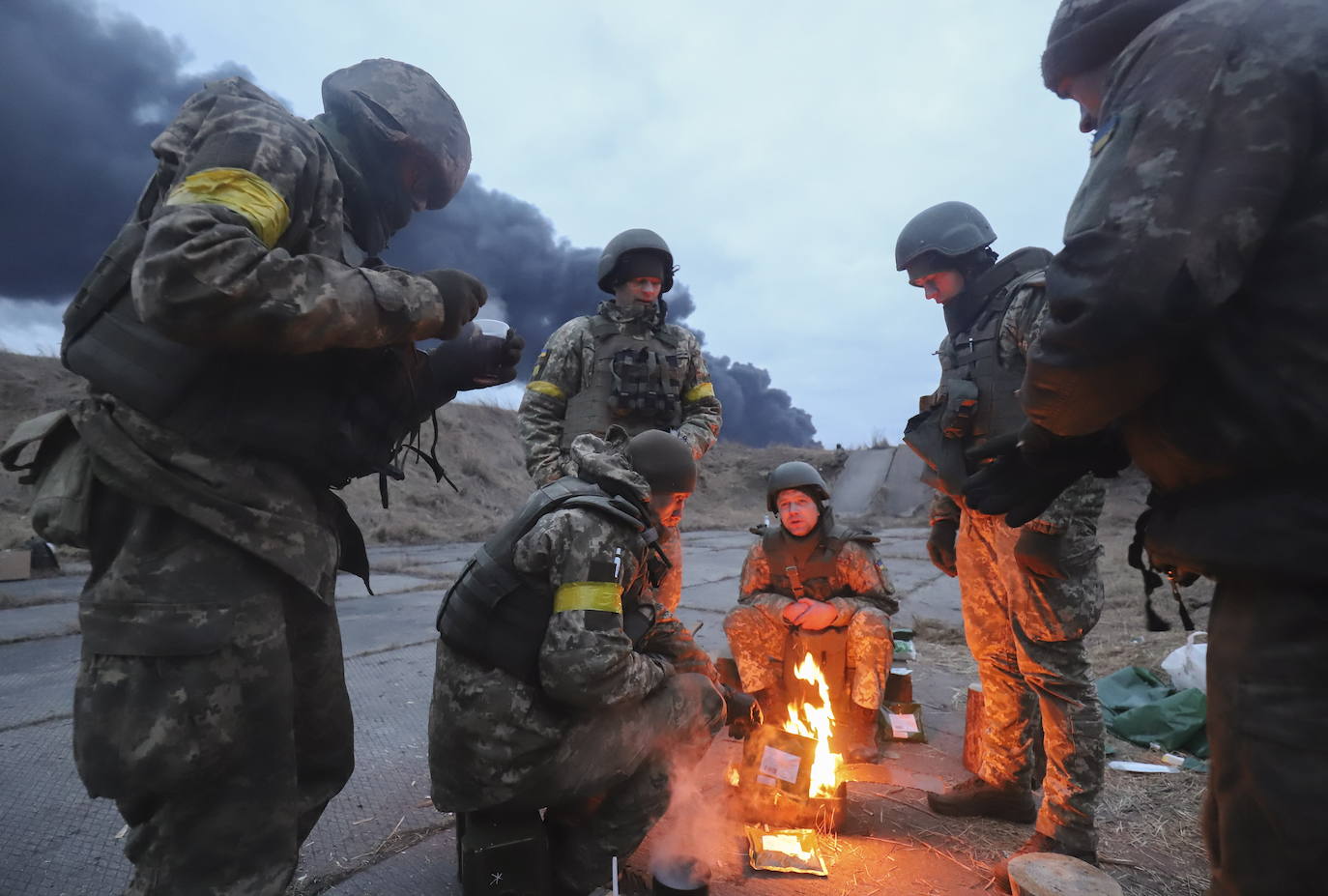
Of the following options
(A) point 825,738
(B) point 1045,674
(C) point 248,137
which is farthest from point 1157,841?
(C) point 248,137

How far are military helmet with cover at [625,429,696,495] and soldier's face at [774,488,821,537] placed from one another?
1.72m

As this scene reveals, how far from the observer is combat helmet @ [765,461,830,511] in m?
4.35

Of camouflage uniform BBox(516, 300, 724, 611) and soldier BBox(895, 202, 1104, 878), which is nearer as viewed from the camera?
soldier BBox(895, 202, 1104, 878)

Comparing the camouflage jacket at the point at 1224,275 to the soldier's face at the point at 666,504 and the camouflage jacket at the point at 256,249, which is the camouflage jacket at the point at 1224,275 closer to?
the camouflage jacket at the point at 256,249

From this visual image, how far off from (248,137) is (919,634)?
6.48 m

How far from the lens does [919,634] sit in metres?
6.59

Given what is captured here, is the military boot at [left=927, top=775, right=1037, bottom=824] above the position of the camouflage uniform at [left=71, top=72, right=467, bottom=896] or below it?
below

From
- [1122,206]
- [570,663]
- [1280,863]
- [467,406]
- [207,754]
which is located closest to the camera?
[1280,863]

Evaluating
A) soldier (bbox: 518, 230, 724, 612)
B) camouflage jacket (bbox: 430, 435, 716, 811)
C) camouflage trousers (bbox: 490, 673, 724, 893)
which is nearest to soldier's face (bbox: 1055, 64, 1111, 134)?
camouflage jacket (bbox: 430, 435, 716, 811)

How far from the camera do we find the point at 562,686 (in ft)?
7.17

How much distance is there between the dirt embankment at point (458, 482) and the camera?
12102mm

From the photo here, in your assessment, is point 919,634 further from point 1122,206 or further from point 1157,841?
point 1122,206

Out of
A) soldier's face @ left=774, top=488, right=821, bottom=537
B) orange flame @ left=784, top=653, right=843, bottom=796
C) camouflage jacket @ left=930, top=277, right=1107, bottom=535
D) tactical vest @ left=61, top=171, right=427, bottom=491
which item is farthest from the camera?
soldier's face @ left=774, top=488, right=821, bottom=537

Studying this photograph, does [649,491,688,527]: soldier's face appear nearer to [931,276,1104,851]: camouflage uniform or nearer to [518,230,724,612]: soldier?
[518,230,724,612]: soldier
